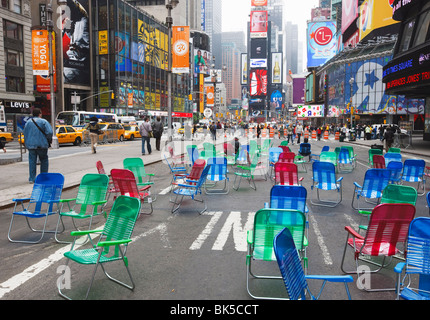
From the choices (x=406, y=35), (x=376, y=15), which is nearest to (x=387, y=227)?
(x=406, y=35)

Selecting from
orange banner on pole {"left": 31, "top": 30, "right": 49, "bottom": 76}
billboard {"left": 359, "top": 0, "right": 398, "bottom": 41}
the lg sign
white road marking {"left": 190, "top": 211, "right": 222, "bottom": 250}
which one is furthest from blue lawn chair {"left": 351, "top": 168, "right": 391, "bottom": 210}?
the lg sign

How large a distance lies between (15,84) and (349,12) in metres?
65.7

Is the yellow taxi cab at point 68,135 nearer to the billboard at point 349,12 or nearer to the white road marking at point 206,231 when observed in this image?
the white road marking at point 206,231

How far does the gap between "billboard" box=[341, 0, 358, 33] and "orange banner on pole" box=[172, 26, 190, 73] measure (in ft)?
200

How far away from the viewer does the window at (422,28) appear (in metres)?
28.0

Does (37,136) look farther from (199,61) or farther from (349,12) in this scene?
(199,61)

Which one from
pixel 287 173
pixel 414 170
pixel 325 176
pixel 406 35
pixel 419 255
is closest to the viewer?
pixel 419 255

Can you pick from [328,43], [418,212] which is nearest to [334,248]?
[418,212]

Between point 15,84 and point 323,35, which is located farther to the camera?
point 323,35

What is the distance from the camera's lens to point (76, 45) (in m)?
64.6

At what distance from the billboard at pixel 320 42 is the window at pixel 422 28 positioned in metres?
82.0

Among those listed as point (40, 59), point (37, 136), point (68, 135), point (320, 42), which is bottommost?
point (68, 135)

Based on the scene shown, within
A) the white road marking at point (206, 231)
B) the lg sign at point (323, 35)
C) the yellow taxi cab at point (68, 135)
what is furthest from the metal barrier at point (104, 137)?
the lg sign at point (323, 35)
